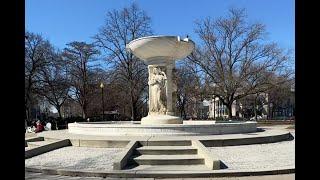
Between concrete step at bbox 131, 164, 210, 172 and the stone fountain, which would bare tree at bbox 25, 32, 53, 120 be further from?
concrete step at bbox 131, 164, 210, 172

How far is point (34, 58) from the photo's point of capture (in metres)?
47.4

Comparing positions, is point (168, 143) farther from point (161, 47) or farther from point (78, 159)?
point (161, 47)

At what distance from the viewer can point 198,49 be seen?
45.7 metres

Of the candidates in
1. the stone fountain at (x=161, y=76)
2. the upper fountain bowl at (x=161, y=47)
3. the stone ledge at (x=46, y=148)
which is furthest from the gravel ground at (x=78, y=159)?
the upper fountain bowl at (x=161, y=47)

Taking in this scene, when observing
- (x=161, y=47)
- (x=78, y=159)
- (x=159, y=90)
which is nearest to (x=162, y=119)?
(x=159, y=90)

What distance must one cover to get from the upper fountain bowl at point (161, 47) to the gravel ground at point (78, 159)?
6313mm

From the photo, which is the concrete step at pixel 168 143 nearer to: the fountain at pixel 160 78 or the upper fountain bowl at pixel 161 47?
the fountain at pixel 160 78

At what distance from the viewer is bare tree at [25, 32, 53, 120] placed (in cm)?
4600

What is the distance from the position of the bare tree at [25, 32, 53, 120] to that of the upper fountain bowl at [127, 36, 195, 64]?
29527 mm
